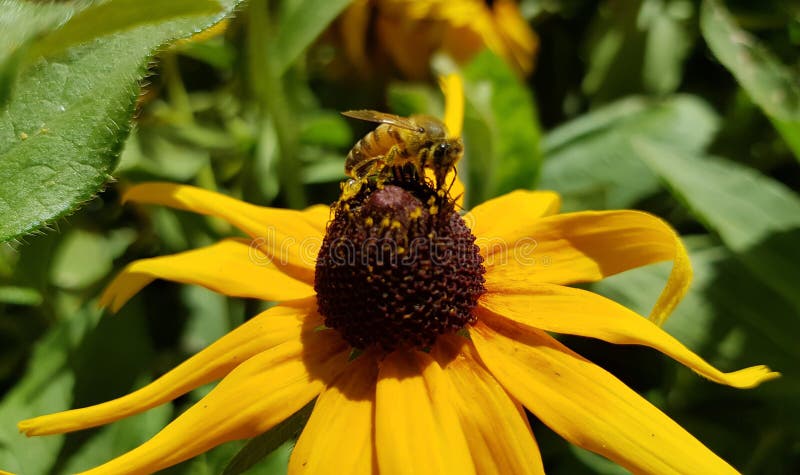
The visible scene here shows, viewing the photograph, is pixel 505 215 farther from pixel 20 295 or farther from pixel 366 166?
pixel 20 295

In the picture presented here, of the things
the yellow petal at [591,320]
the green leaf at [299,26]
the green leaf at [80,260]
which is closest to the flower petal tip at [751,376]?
the yellow petal at [591,320]

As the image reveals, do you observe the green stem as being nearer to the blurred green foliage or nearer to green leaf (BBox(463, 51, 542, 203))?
the blurred green foliage

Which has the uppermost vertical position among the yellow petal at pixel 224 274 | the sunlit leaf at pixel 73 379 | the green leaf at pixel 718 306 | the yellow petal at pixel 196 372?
the yellow petal at pixel 224 274

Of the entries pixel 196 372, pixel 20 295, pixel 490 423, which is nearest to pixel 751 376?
pixel 490 423

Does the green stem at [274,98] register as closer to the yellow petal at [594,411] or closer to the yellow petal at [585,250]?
the yellow petal at [585,250]

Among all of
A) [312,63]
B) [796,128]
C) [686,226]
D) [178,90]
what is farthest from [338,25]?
[796,128]

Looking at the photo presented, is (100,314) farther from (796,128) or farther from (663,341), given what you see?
(796,128)

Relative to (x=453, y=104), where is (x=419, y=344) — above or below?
below
